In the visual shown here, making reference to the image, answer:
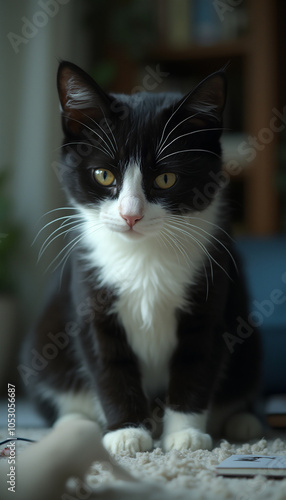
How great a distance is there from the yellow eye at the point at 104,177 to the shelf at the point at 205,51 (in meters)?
1.93

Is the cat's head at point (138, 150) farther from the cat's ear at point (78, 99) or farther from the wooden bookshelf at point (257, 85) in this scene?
the wooden bookshelf at point (257, 85)

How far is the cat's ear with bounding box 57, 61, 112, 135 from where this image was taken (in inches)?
49.6

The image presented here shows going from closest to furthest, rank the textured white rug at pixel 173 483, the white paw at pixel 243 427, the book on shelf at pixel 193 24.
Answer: the textured white rug at pixel 173 483 → the white paw at pixel 243 427 → the book on shelf at pixel 193 24

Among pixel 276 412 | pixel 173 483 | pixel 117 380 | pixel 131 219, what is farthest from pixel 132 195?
pixel 276 412

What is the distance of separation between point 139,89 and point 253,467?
206 centimetres

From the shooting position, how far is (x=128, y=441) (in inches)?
47.9

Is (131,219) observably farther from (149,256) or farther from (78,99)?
(78,99)

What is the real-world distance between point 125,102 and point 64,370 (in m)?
0.67

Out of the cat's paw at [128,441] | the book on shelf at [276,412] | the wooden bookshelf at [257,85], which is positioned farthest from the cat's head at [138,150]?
the wooden bookshelf at [257,85]

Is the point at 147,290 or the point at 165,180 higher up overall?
the point at 165,180

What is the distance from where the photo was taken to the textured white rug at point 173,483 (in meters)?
0.89

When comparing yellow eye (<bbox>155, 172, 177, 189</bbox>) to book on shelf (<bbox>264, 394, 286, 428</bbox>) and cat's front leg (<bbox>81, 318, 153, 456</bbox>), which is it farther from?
book on shelf (<bbox>264, 394, 286, 428</bbox>)

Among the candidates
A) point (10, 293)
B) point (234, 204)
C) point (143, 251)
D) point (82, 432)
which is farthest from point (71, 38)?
point (82, 432)

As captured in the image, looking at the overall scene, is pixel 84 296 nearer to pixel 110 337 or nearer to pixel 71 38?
pixel 110 337
